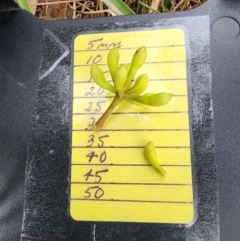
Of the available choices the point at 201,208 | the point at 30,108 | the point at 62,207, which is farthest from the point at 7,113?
the point at 201,208

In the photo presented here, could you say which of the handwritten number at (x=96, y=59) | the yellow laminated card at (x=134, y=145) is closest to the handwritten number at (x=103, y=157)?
the yellow laminated card at (x=134, y=145)

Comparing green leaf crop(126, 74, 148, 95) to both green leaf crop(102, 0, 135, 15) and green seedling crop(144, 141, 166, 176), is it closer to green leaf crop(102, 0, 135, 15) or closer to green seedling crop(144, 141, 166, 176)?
green seedling crop(144, 141, 166, 176)

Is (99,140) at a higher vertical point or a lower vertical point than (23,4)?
lower

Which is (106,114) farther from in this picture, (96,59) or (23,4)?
(23,4)

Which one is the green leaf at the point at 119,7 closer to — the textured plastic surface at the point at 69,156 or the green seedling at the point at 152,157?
the textured plastic surface at the point at 69,156

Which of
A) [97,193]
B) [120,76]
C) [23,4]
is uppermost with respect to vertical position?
[23,4]

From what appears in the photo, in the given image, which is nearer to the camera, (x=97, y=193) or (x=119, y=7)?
(x=97, y=193)

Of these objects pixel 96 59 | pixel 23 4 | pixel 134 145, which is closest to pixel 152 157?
pixel 134 145
